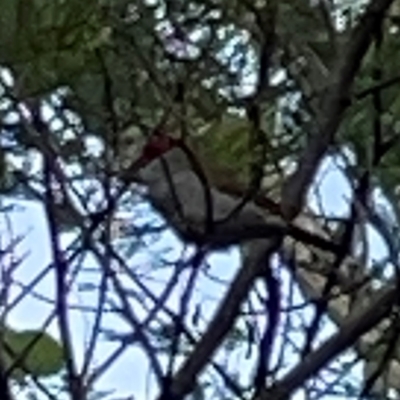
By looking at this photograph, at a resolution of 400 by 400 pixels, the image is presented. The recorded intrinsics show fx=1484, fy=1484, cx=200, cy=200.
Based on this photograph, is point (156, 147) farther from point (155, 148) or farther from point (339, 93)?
point (339, 93)

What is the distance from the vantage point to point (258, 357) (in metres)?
1.58

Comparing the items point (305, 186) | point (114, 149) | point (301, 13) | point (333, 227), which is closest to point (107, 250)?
point (114, 149)

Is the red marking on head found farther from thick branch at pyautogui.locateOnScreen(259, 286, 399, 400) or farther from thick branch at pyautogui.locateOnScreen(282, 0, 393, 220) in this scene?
thick branch at pyautogui.locateOnScreen(259, 286, 399, 400)

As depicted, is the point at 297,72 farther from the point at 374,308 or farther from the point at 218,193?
the point at 374,308

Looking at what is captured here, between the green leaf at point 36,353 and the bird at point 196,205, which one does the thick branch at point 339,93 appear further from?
the green leaf at point 36,353

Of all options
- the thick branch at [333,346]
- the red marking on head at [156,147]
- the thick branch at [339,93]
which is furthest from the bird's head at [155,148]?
the thick branch at [333,346]

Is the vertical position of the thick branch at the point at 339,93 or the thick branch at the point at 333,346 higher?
the thick branch at the point at 339,93

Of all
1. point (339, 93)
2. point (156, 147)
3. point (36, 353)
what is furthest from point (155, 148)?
point (36, 353)

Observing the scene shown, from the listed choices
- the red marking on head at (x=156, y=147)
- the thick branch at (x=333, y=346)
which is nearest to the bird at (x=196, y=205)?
the red marking on head at (x=156, y=147)

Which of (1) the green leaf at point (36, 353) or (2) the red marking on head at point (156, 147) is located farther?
(1) the green leaf at point (36, 353)

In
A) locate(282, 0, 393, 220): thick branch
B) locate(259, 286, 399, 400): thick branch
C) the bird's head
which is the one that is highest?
Result: locate(282, 0, 393, 220): thick branch

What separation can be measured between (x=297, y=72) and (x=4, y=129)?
0.64 meters

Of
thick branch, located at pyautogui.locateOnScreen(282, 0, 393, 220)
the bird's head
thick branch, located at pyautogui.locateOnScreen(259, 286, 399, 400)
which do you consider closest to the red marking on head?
the bird's head

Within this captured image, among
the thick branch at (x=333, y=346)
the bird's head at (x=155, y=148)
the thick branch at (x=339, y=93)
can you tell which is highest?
the thick branch at (x=339, y=93)
